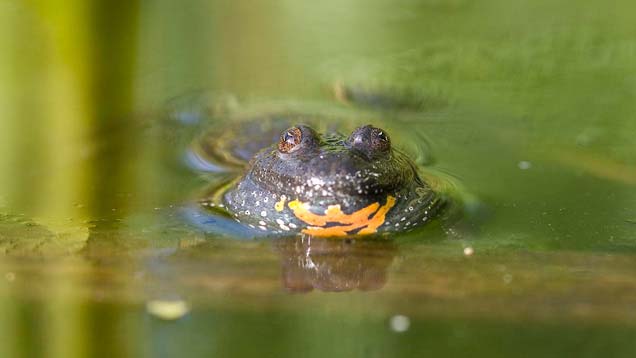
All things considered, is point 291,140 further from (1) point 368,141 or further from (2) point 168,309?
(2) point 168,309

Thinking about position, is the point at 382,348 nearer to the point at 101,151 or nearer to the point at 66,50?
the point at 101,151

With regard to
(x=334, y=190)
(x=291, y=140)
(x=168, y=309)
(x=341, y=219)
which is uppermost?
(x=291, y=140)

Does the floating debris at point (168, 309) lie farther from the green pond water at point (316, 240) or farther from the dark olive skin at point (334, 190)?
the dark olive skin at point (334, 190)

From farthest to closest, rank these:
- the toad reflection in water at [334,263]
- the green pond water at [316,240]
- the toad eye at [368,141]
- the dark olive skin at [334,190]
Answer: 1. the toad eye at [368,141]
2. the dark olive skin at [334,190]
3. the toad reflection in water at [334,263]
4. the green pond water at [316,240]

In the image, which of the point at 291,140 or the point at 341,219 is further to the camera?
the point at 291,140

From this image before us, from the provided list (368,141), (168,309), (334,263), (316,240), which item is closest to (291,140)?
(368,141)

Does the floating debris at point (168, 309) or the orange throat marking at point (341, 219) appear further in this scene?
the orange throat marking at point (341, 219)

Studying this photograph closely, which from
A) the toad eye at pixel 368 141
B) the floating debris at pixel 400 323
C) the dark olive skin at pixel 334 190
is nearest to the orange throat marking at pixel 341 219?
the dark olive skin at pixel 334 190
